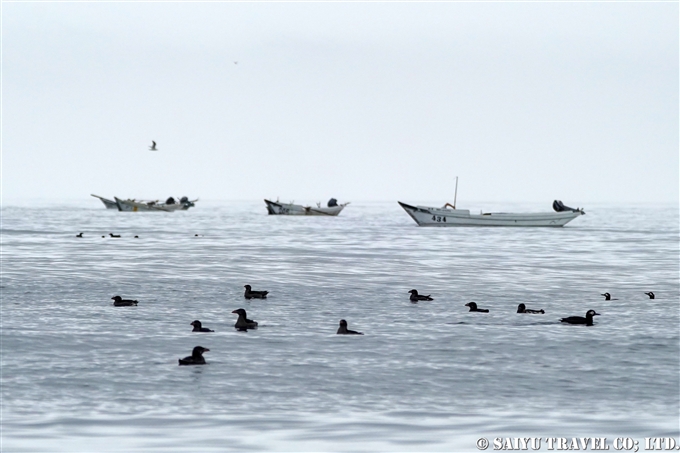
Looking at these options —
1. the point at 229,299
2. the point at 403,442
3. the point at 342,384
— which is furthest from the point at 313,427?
the point at 229,299

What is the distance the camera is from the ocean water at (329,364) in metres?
14.8

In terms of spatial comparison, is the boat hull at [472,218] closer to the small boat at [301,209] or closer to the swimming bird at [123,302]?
the small boat at [301,209]

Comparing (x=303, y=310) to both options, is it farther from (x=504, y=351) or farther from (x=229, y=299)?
(x=504, y=351)

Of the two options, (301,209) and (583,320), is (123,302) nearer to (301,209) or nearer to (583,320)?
(583,320)

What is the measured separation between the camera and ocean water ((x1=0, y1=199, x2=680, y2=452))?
48.7 feet

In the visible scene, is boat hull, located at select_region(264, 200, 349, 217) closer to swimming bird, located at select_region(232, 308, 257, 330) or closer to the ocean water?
the ocean water

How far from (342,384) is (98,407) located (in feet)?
15.2

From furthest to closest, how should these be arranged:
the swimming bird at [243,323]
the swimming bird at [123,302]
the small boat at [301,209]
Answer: the small boat at [301,209], the swimming bird at [123,302], the swimming bird at [243,323]

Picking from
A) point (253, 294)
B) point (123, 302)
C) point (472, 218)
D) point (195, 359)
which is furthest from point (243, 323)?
point (472, 218)

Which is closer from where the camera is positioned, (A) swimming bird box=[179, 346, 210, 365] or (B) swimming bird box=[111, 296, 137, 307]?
(A) swimming bird box=[179, 346, 210, 365]

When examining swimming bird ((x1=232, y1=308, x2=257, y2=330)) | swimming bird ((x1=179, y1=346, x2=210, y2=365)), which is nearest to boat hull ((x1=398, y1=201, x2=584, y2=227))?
swimming bird ((x1=232, y1=308, x2=257, y2=330))

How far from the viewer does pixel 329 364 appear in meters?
20.1

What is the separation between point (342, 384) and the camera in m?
18.1

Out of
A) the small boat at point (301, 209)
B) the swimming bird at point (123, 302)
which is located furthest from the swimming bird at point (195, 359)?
the small boat at point (301, 209)
